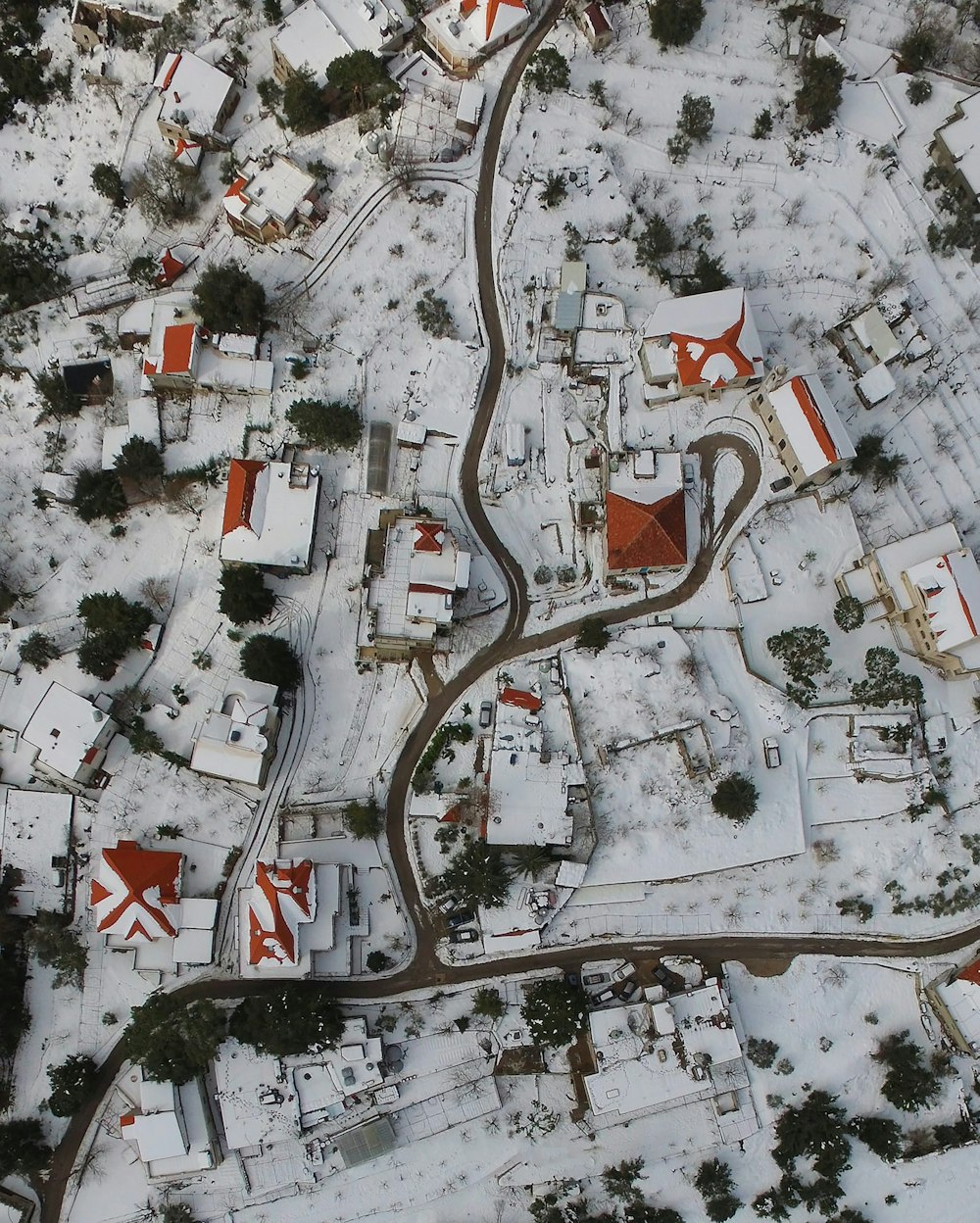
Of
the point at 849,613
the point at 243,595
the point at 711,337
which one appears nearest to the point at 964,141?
the point at 711,337

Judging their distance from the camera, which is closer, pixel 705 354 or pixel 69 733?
pixel 69 733

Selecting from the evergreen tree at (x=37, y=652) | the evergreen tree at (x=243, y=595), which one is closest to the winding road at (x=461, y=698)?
the evergreen tree at (x=243, y=595)

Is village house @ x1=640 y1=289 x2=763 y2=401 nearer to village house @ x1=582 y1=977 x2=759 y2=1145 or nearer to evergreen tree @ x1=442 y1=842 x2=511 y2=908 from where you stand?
evergreen tree @ x1=442 y1=842 x2=511 y2=908

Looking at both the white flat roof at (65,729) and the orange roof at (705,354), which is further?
the orange roof at (705,354)

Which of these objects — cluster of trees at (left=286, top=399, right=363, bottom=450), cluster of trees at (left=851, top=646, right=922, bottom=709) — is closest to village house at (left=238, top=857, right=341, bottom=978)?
cluster of trees at (left=286, top=399, right=363, bottom=450)

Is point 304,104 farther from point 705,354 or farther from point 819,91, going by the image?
point 819,91

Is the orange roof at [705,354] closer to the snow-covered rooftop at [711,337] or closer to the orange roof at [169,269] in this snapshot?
the snow-covered rooftop at [711,337]
